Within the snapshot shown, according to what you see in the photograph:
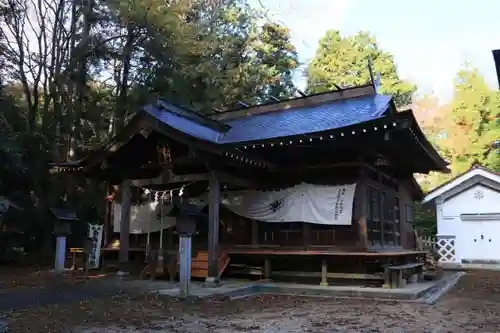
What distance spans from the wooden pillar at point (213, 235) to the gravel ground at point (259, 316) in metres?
1.54

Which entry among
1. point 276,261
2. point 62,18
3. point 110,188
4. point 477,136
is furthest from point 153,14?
point 477,136

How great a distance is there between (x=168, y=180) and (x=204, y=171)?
984mm

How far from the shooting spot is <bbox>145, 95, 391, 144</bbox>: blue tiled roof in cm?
1024

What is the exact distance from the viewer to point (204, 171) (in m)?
11.4

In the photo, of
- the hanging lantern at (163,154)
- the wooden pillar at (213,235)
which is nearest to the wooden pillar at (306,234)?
the wooden pillar at (213,235)

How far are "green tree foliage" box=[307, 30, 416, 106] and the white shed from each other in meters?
10.1

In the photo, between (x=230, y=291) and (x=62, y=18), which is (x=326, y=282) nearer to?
(x=230, y=291)

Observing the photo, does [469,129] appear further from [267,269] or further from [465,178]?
[267,269]

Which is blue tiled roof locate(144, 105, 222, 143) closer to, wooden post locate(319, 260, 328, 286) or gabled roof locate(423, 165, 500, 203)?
wooden post locate(319, 260, 328, 286)

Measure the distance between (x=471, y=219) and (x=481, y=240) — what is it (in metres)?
0.97

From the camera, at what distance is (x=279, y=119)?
42.1ft

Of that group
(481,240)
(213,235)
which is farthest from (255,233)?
(481,240)

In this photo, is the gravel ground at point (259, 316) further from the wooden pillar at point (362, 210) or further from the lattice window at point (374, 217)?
the lattice window at point (374, 217)

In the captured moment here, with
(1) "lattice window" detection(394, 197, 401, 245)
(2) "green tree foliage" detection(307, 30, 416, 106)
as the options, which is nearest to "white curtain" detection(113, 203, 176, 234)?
(1) "lattice window" detection(394, 197, 401, 245)
